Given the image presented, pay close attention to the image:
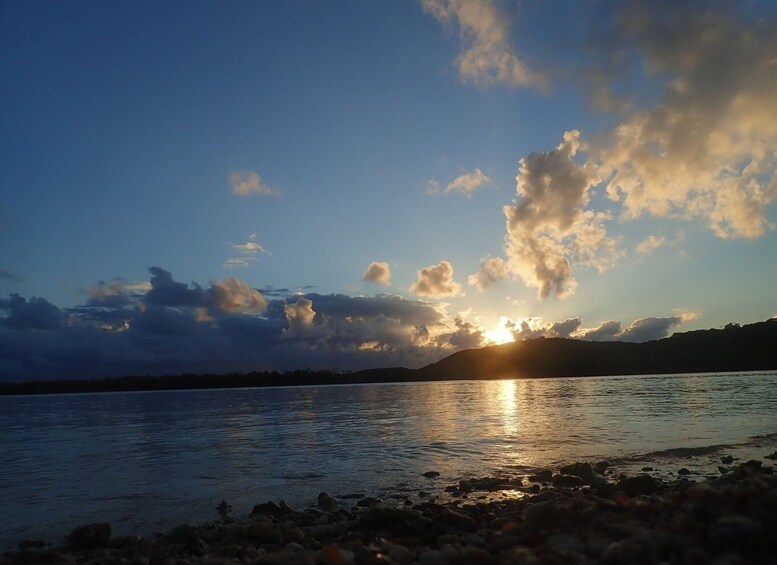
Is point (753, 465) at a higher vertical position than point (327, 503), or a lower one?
higher

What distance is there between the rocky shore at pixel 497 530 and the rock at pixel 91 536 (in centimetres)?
3

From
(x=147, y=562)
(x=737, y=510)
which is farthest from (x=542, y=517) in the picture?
(x=147, y=562)

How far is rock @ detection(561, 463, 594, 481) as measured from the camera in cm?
1818

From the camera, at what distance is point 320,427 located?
4409 cm

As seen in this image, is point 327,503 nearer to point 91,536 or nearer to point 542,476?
point 91,536

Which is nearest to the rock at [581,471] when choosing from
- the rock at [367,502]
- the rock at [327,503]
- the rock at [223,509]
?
the rock at [367,502]

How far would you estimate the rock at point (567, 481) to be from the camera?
17.4 metres

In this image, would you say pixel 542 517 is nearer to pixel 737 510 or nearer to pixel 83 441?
pixel 737 510

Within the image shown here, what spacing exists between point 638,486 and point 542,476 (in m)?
4.11

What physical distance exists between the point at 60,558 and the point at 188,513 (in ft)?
16.1

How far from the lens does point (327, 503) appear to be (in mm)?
16375

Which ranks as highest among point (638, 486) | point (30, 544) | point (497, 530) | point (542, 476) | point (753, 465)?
point (497, 530)

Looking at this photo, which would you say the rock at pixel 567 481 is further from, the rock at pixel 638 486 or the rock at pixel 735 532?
the rock at pixel 735 532

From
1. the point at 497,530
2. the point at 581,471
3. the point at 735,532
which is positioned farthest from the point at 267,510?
the point at 735,532
